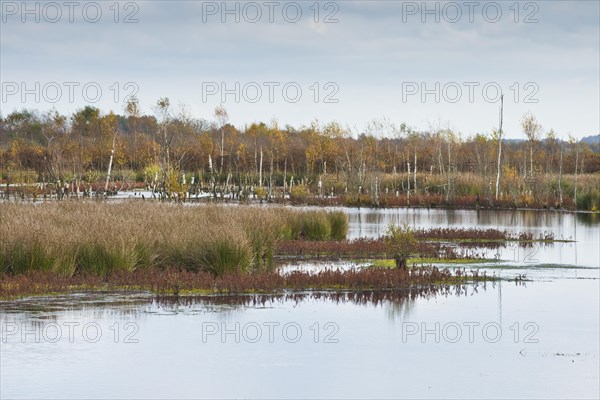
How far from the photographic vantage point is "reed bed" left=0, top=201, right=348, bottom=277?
21234 millimetres

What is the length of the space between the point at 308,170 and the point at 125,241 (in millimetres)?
56032

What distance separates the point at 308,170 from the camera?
78.1 metres

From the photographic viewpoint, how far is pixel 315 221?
33781 millimetres

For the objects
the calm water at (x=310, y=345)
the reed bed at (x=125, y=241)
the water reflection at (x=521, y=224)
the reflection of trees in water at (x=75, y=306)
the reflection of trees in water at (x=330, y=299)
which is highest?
the reed bed at (x=125, y=241)

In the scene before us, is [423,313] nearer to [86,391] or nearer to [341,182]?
[86,391]

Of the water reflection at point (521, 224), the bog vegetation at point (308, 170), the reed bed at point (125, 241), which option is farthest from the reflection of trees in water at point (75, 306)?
the bog vegetation at point (308, 170)

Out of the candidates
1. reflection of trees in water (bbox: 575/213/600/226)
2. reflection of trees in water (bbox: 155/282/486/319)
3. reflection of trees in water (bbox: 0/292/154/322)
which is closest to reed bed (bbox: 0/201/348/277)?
reflection of trees in water (bbox: 0/292/154/322)

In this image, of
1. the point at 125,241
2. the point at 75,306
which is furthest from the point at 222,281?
the point at 75,306

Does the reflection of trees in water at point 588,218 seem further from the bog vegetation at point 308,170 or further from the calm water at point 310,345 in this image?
the calm water at point 310,345

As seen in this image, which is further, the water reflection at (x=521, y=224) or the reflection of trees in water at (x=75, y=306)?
the water reflection at (x=521, y=224)

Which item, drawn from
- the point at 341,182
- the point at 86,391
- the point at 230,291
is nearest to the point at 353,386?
the point at 86,391

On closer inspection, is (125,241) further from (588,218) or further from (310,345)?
(588,218)

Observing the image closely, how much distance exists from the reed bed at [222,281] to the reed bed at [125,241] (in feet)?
1.25

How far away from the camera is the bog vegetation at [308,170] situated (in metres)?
56.6
